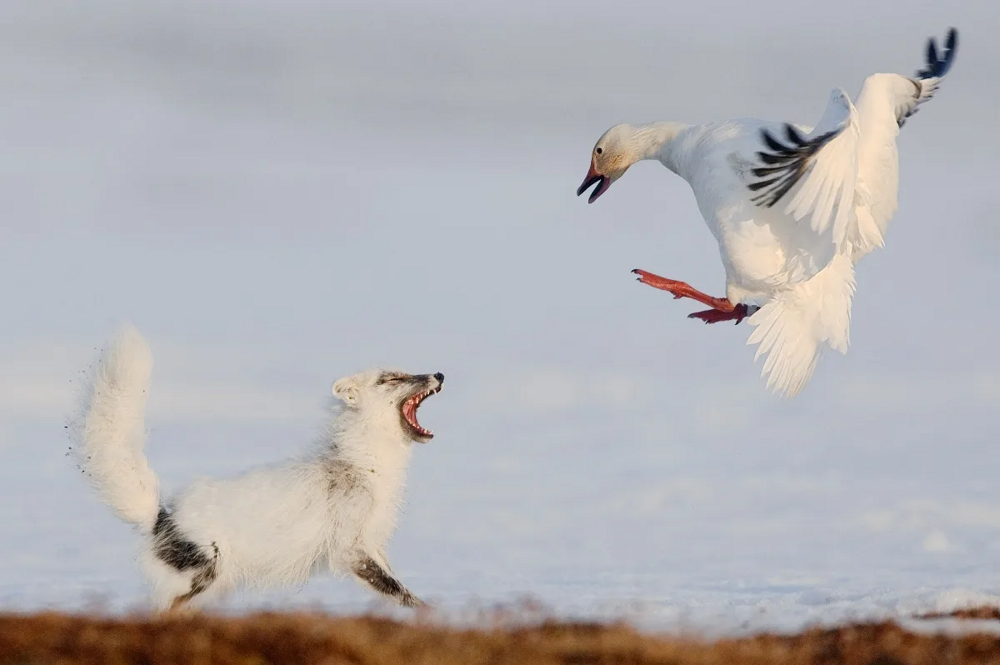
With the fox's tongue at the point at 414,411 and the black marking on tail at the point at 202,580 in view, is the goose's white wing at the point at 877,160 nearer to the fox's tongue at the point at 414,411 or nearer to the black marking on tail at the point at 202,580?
the fox's tongue at the point at 414,411

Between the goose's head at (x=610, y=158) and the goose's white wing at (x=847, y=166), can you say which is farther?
the goose's head at (x=610, y=158)

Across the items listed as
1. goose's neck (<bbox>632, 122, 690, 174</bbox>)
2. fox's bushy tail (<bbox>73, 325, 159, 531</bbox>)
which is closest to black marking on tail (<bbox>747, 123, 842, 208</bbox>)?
goose's neck (<bbox>632, 122, 690, 174</bbox>)

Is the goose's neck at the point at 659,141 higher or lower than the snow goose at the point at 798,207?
higher

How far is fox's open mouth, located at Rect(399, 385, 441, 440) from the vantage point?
1136cm

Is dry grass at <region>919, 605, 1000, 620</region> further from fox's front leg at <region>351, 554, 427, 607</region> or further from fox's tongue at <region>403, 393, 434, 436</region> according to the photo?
fox's tongue at <region>403, 393, 434, 436</region>

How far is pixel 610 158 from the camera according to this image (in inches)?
681

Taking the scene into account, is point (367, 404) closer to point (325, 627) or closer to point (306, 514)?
point (306, 514)

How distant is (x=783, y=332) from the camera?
14.7 meters

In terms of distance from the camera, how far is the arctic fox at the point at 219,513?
9.69 meters

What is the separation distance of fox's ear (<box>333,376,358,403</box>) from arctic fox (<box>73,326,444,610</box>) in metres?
0.75

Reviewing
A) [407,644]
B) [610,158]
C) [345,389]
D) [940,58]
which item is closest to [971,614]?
[407,644]

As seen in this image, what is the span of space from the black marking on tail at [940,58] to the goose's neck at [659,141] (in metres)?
3.09

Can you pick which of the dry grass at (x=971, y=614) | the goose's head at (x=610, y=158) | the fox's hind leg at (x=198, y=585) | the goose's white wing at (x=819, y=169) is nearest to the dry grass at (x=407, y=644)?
the dry grass at (x=971, y=614)

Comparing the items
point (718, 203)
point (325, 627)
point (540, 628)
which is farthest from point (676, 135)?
point (325, 627)
